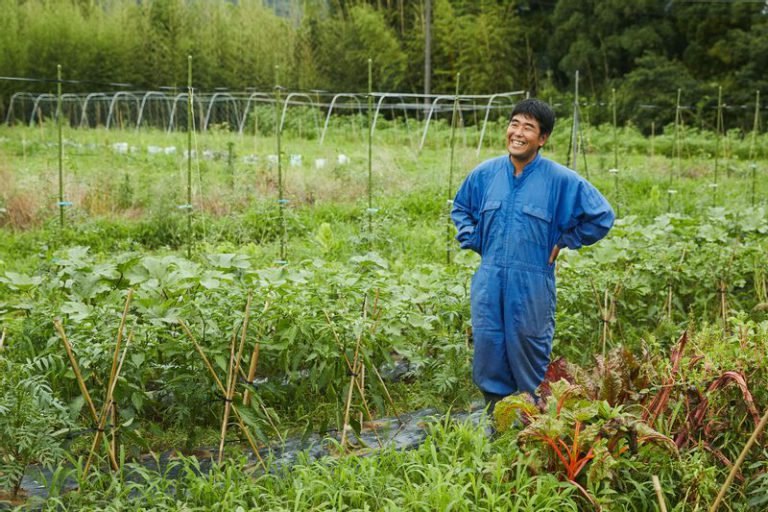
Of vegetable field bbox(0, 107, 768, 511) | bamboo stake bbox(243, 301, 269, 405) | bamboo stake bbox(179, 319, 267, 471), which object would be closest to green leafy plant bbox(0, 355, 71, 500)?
vegetable field bbox(0, 107, 768, 511)

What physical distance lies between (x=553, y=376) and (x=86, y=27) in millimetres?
21055

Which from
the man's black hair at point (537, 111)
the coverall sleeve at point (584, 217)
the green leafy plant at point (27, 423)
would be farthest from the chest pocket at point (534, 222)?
the green leafy plant at point (27, 423)

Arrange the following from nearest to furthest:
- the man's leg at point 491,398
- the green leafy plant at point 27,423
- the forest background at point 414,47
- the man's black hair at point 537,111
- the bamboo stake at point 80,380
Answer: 1. the green leafy plant at point 27,423
2. the bamboo stake at point 80,380
3. the man's black hair at point 537,111
4. the man's leg at point 491,398
5. the forest background at point 414,47

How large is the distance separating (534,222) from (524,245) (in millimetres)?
108

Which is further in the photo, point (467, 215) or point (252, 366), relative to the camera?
point (467, 215)

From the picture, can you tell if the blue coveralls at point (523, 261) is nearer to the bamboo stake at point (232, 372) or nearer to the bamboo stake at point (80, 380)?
the bamboo stake at point (232, 372)

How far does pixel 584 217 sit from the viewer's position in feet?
11.4

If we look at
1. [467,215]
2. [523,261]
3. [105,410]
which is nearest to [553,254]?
[523,261]

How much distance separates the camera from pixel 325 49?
2283 cm

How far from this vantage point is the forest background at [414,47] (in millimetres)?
19734

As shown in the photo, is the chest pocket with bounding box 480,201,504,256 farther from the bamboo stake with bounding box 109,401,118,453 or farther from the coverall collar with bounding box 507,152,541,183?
the bamboo stake with bounding box 109,401,118,453

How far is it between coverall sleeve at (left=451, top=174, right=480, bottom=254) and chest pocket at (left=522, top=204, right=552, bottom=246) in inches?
10.3

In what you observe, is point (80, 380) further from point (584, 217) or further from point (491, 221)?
point (584, 217)

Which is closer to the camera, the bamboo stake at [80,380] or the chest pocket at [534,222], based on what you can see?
the bamboo stake at [80,380]
